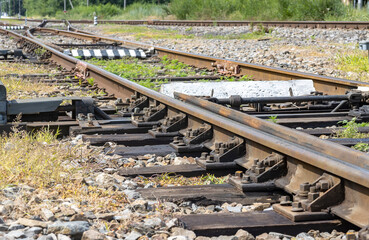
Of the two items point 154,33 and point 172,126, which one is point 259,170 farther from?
point 154,33

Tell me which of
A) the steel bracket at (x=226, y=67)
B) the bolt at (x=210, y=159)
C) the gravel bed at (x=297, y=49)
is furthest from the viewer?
the gravel bed at (x=297, y=49)

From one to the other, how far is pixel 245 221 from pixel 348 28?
18343mm

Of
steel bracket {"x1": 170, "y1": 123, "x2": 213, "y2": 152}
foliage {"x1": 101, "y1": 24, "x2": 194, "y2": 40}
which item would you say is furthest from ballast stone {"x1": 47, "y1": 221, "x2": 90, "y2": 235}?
foliage {"x1": 101, "y1": 24, "x2": 194, "y2": 40}

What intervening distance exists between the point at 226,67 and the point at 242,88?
249 cm

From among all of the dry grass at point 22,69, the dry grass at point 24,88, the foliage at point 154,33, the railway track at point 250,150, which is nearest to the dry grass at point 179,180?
the railway track at point 250,150

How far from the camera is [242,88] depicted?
7.24m

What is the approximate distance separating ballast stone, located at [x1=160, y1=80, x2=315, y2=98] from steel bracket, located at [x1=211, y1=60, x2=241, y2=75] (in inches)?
80.6

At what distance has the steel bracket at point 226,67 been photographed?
30.8ft

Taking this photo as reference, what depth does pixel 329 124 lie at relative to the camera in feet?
17.8

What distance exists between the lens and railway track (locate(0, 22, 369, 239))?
9.53ft

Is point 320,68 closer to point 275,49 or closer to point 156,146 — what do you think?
point 275,49

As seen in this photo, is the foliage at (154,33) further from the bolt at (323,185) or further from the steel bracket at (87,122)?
the bolt at (323,185)

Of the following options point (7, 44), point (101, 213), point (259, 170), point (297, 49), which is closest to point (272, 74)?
point (259, 170)

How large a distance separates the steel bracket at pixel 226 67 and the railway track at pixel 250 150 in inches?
86.9
